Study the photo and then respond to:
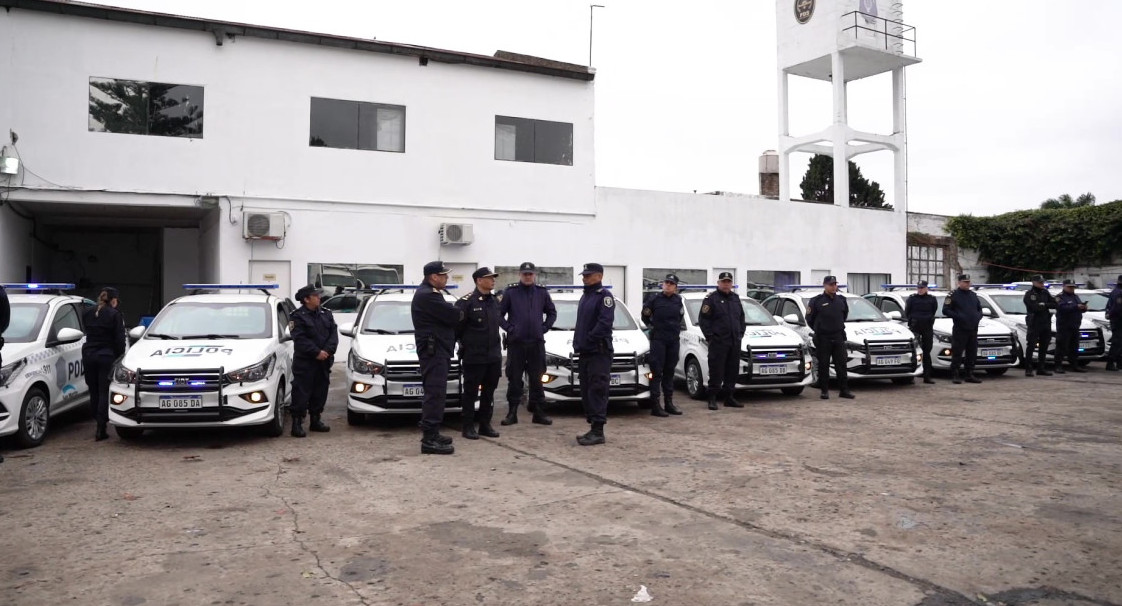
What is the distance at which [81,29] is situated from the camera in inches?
596

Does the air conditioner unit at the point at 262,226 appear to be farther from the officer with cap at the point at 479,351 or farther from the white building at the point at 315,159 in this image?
the officer with cap at the point at 479,351

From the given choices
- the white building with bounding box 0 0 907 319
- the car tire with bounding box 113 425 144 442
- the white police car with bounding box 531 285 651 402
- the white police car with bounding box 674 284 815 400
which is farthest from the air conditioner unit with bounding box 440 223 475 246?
the car tire with bounding box 113 425 144 442

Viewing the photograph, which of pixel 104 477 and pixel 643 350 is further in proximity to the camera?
pixel 643 350

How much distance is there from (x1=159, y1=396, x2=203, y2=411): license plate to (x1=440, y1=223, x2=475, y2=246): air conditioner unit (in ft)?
31.9

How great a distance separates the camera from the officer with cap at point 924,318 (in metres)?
13.3

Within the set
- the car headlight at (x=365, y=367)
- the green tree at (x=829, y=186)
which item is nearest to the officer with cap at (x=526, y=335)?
the car headlight at (x=365, y=367)

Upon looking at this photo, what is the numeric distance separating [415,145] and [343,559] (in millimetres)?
13954

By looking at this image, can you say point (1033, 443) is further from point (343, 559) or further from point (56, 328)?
point (56, 328)

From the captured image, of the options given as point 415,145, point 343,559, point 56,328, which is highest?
point 415,145

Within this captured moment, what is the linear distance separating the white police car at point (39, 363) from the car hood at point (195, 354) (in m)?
0.92

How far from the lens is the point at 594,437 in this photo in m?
8.24

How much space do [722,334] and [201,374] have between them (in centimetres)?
668

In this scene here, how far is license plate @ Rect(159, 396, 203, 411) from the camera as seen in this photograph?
782 centimetres

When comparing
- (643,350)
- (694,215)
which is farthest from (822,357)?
(694,215)
